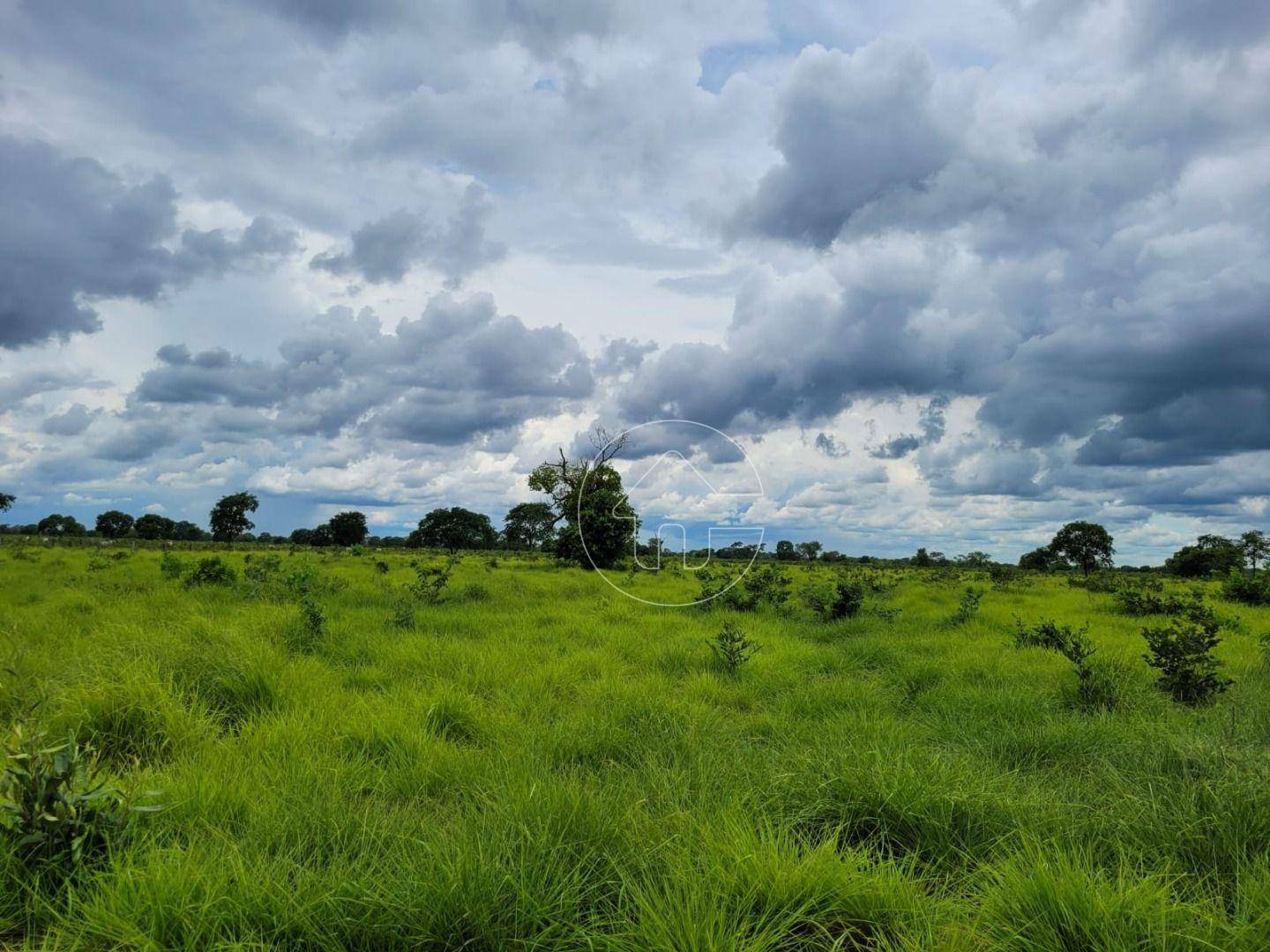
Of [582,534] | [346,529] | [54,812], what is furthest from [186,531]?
[54,812]

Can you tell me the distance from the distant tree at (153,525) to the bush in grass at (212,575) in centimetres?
9072

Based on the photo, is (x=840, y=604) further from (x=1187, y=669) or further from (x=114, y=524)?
(x=114, y=524)

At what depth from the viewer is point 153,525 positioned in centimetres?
9294

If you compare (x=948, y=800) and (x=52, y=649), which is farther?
(x=52, y=649)

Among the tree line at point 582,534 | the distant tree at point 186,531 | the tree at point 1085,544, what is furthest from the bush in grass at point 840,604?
the distant tree at point 186,531

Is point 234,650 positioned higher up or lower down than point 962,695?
higher up

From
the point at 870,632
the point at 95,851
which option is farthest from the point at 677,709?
the point at 870,632

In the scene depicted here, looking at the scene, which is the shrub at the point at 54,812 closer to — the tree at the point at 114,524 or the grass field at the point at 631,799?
the grass field at the point at 631,799

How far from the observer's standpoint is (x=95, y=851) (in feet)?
10.5

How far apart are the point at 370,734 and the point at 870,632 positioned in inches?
345

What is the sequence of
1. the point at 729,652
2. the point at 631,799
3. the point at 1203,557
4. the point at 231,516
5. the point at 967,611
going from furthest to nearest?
the point at 231,516 < the point at 1203,557 < the point at 967,611 < the point at 729,652 < the point at 631,799

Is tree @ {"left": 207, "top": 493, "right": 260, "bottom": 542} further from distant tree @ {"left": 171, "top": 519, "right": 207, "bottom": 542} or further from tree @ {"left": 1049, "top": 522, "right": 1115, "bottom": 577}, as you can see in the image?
tree @ {"left": 1049, "top": 522, "right": 1115, "bottom": 577}

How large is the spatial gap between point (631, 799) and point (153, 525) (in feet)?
367

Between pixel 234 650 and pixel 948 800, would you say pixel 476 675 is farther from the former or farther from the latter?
pixel 948 800
